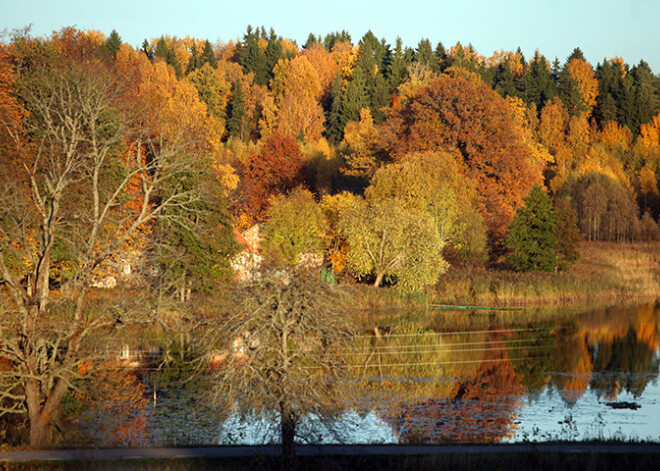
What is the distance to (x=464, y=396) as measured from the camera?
27594 millimetres

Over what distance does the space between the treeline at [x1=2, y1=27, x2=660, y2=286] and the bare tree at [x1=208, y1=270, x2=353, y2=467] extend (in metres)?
29.1

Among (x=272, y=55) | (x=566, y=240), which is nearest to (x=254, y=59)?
(x=272, y=55)

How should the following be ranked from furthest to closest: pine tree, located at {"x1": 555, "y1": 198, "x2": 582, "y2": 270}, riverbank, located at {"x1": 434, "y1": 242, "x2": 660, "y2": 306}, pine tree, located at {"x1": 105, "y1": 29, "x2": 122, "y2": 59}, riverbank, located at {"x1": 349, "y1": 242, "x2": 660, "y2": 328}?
1. pine tree, located at {"x1": 105, "y1": 29, "x2": 122, "y2": 59}
2. pine tree, located at {"x1": 555, "y1": 198, "x2": 582, "y2": 270}
3. riverbank, located at {"x1": 434, "y1": 242, "x2": 660, "y2": 306}
4. riverbank, located at {"x1": 349, "y1": 242, "x2": 660, "y2": 328}

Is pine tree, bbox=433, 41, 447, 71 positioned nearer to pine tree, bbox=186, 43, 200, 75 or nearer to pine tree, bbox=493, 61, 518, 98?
pine tree, bbox=493, 61, 518, 98

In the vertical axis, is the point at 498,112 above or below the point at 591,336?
above

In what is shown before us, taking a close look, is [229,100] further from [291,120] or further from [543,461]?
[543,461]

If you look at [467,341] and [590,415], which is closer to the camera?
[590,415]

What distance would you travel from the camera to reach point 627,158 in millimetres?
98188

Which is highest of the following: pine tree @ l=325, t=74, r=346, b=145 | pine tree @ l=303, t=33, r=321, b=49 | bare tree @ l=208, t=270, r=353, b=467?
pine tree @ l=303, t=33, r=321, b=49

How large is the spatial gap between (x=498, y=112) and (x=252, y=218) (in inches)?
1037

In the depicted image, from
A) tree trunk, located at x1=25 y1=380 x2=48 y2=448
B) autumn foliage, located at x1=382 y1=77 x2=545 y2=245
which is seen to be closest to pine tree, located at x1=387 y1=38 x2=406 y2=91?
autumn foliage, located at x1=382 y1=77 x2=545 y2=245

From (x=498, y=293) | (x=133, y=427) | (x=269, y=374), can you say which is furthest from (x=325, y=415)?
(x=498, y=293)

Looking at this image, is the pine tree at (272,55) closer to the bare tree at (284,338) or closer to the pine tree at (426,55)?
the pine tree at (426,55)

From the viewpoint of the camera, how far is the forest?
72.6ft
